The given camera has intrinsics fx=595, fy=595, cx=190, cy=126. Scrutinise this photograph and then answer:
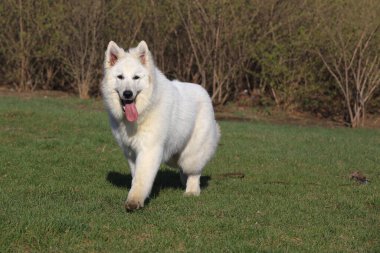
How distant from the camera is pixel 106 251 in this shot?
5.20 m

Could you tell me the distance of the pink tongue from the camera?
7.11m

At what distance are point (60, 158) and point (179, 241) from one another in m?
5.20

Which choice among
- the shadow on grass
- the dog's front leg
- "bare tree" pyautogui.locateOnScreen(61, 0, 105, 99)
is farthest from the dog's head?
"bare tree" pyautogui.locateOnScreen(61, 0, 105, 99)

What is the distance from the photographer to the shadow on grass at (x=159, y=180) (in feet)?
28.0

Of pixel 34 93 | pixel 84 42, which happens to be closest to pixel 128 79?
pixel 84 42

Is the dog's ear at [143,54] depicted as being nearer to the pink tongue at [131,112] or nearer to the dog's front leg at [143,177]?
the pink tongue at [131,112]

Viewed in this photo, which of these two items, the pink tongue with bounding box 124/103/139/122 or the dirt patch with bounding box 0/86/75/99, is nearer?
the pink tongue with bounding box 124/103/139/122

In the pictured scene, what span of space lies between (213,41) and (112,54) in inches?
580

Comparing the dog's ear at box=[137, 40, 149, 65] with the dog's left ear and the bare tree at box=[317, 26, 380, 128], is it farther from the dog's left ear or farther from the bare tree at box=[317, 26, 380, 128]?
the bare tree at box=[317, 26, 380, 128]

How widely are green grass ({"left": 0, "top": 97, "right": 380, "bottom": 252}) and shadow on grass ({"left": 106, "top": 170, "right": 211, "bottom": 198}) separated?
17 mm

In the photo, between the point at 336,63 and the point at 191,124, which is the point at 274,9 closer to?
the point at 336,63

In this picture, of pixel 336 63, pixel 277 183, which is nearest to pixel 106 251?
pixel 277 183

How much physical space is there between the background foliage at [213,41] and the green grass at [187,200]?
7914 millimetres

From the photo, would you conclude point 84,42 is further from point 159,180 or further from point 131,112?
point 131,112
